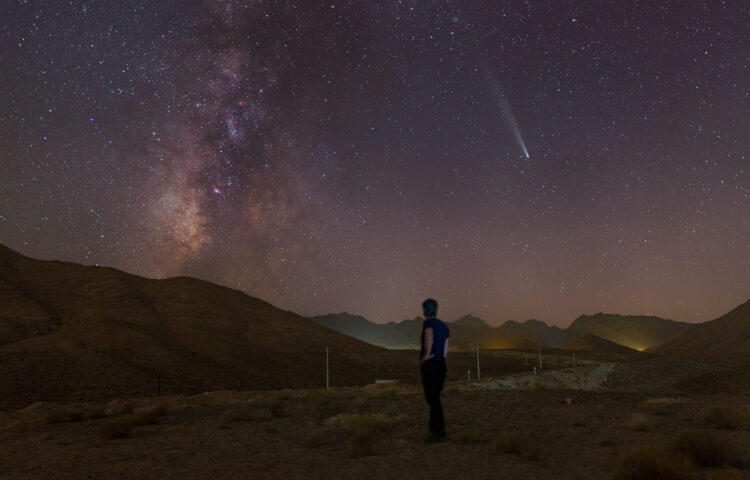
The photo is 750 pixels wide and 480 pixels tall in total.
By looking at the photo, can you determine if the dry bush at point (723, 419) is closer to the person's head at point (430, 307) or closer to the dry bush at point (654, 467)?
the dry bush at point (654, 467)

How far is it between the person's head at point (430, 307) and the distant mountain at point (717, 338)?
326ft

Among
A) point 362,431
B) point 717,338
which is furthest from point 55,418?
point 717,338

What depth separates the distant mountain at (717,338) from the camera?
9531 cm

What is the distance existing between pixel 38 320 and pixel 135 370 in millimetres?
21514

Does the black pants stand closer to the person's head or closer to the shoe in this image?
the shoe

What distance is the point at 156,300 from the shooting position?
71250 mm

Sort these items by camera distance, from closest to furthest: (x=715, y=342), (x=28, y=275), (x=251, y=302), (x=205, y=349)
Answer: (x=205, y=349) < (x=28, y=275) < (x=251, y=302) < (x=715, y=342)

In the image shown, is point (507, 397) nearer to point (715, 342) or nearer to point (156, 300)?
point (156, 300)

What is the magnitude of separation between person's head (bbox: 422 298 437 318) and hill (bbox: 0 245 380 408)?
972 inches

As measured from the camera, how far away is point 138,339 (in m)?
47.7

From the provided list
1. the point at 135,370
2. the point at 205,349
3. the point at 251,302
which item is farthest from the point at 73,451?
the point at 251,302

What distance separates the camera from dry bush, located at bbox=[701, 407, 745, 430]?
24.8ft

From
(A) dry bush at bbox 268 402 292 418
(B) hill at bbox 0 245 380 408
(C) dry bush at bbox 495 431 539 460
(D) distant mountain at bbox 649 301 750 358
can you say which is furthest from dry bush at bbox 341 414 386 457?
(D) distant mountain at bbox 649 301 750 358

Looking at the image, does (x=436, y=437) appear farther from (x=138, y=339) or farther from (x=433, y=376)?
(x=138, y=339)
